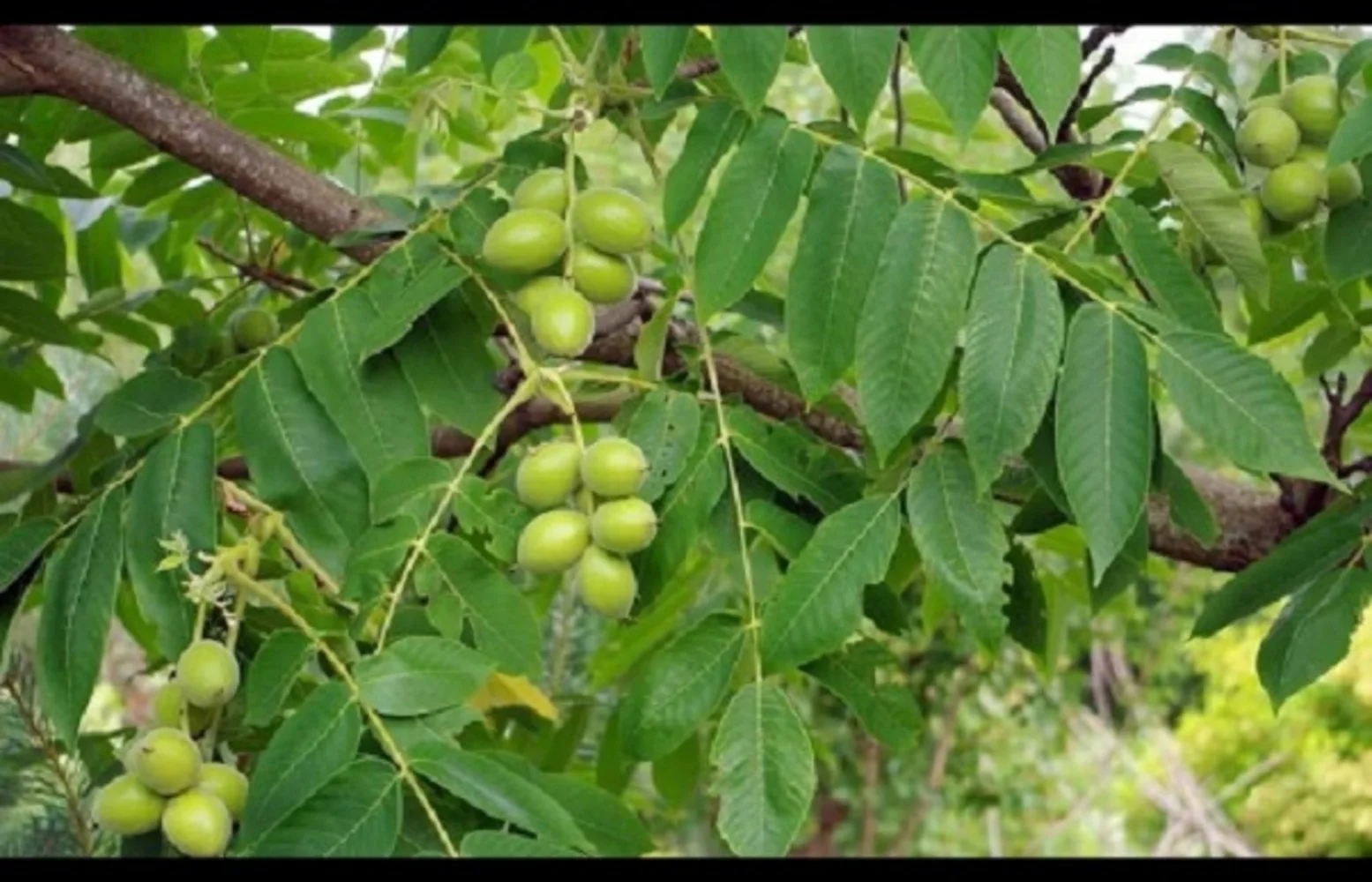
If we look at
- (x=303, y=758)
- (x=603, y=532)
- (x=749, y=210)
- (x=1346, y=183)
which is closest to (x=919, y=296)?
(x=749, y=210)

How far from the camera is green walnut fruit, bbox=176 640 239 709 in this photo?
42.5 inches

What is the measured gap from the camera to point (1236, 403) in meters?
1.10

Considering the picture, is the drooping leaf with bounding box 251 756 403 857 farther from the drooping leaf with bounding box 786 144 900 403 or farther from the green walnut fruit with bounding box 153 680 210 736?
the drooping leaf with bounding box 786 144 900 403

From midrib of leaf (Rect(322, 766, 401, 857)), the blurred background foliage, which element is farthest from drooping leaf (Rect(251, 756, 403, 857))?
the blurred background foliage

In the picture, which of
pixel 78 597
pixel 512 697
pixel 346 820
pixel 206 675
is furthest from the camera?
pixel 512 697

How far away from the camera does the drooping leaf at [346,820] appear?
0.95 m

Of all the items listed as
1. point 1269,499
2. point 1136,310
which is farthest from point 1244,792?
point 1136,310

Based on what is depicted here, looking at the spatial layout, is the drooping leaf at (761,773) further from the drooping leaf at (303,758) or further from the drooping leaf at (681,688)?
the drooping leaf at (303,758)

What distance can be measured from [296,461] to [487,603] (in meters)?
0.17

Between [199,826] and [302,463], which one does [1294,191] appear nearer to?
[302,463]

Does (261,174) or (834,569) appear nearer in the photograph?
(834,569)

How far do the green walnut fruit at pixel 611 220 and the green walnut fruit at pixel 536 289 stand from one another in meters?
0.03

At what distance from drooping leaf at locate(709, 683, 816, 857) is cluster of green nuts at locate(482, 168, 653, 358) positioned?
25 centimetres

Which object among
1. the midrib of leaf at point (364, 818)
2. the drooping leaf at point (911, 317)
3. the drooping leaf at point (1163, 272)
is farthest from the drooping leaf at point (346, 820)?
the drooping leaf at point (1163, 272)
